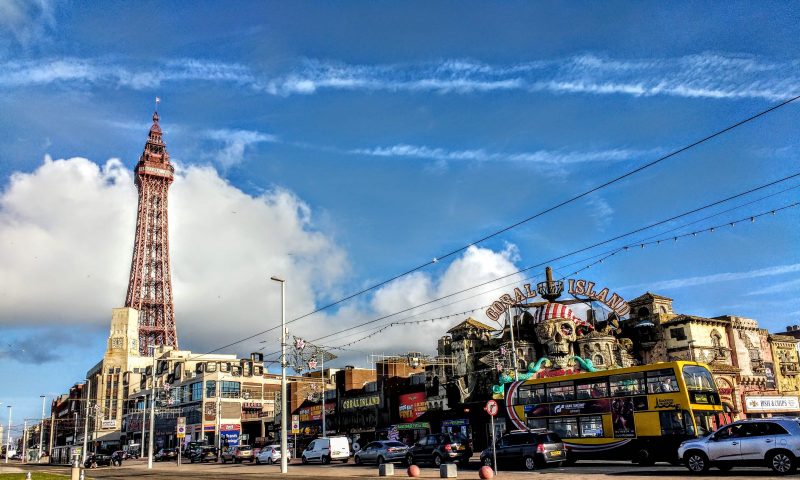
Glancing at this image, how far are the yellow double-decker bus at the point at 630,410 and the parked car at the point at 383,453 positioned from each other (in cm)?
905

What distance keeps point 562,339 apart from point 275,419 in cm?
3874

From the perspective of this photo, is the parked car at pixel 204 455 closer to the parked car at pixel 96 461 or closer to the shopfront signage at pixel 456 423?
the parked car at pixel 96 461

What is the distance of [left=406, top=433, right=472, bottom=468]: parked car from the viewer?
114 ft

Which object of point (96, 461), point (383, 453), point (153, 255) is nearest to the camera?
point (383, 453)

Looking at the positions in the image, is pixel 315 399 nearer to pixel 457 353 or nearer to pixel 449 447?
pixel 457 353

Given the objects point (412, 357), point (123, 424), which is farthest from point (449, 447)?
point (123, 424)

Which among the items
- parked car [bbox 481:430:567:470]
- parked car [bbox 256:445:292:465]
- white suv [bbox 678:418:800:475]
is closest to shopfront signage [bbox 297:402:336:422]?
parked car [bbox 256:445:292:465]

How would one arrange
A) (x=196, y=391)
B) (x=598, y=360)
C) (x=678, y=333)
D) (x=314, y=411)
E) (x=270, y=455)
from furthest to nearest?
(x=196, y=391)
(x=314, y=411)
(x=598, y=360)
(x=678, y=333)
(x=270, y=455)

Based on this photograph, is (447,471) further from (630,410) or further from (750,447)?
(750,447)

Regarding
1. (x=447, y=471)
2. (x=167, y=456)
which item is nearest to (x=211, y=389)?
(x=167, y=456)

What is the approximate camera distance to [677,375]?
26750 mm

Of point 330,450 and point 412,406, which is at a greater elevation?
point 412,406

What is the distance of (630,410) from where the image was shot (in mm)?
28234

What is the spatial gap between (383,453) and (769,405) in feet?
136
